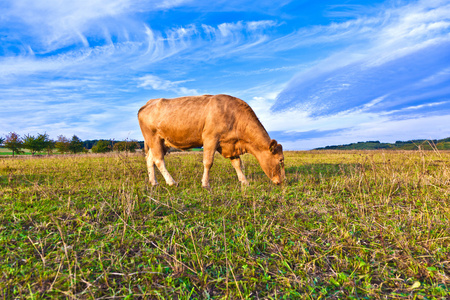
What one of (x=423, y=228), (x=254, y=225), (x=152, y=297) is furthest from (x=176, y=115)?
(x=423, y=228)

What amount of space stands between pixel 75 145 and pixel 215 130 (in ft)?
202

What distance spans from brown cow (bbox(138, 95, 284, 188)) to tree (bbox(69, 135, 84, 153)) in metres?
59.8

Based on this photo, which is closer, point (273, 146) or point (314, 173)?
point (273, 146)

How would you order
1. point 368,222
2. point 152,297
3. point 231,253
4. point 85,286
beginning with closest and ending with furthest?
point 152,297 → point 85,286 → point 231,253 → point 368,222

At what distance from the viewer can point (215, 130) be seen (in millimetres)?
6664

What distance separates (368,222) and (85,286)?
12.6ft

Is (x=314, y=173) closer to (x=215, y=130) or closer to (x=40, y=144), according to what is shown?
(x=215, y=130)

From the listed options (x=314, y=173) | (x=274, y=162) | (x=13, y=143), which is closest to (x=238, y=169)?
(x=274, y=162)

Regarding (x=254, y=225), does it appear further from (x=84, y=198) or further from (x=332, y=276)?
(x=84, y=198)

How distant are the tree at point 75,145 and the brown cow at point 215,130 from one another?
59.8 m

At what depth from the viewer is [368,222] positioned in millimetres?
3623

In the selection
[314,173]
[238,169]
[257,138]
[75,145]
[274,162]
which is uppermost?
[75,145]

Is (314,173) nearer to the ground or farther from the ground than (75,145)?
nearer to the ground

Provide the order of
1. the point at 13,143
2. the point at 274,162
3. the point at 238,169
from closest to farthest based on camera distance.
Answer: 1. the point at 274,162
2. the point at 238,169
3. the point at 13,143
